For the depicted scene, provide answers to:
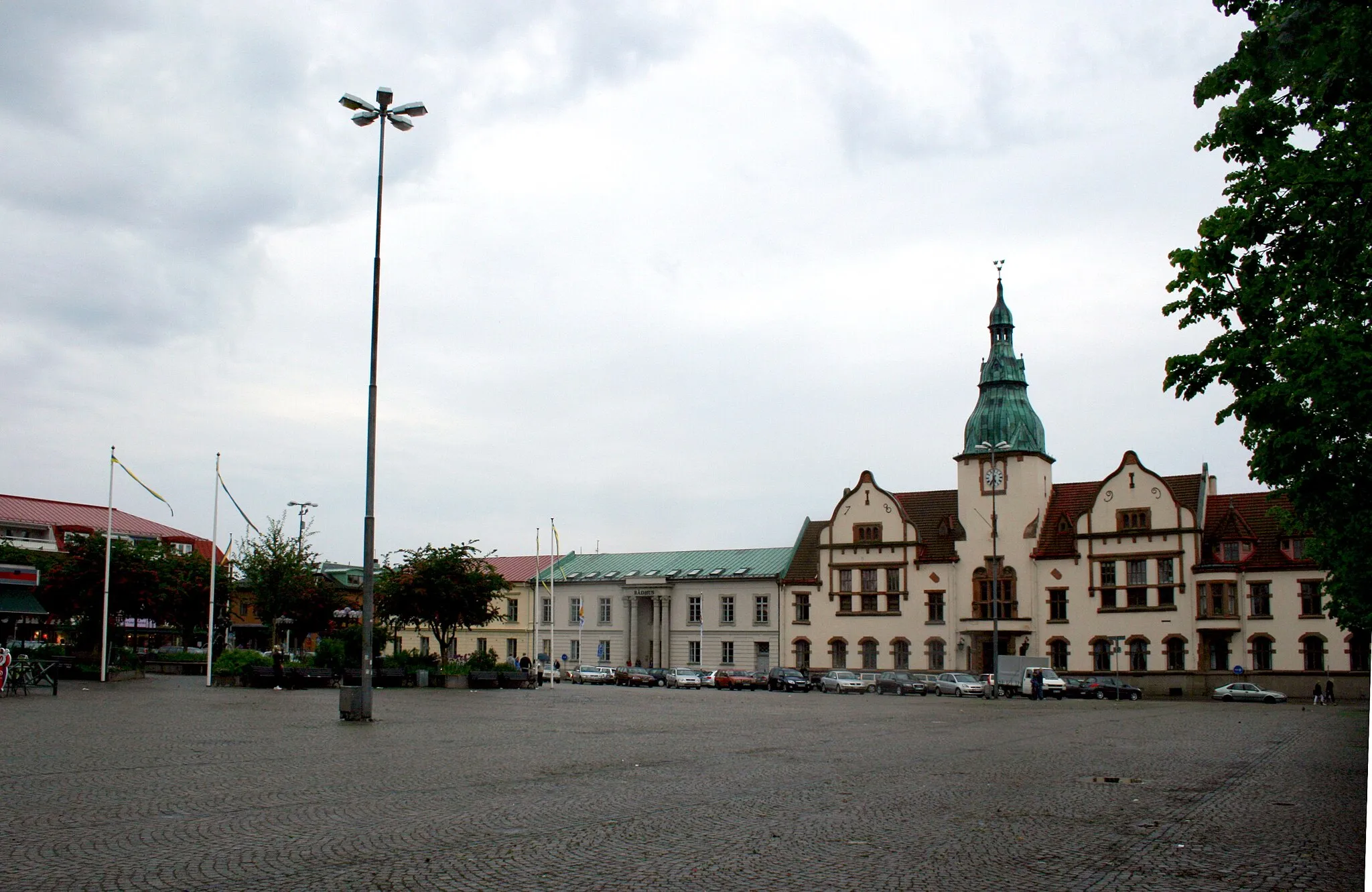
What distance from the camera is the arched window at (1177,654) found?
69250mm

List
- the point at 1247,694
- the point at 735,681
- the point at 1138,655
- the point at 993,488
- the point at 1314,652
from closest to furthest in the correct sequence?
1. the point at 1247,694
2. the point at 1314,652
3. the point at 1138,655
4. the point at 735,681
5. the point at 993,488

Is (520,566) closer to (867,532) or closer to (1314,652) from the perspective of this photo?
(867,532)

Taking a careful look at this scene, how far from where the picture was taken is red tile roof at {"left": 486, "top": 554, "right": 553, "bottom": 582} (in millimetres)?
98812

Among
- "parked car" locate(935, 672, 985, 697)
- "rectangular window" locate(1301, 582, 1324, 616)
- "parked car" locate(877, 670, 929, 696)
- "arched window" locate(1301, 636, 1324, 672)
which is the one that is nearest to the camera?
"parked car" locate(935, 672, 985, 697)

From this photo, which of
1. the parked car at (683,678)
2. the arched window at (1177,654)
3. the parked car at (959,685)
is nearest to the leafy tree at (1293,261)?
the parked car at (959,685)

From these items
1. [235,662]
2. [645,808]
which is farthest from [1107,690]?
[645,808]

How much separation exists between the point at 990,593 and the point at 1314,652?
18.8 meters

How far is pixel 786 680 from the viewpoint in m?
70.2

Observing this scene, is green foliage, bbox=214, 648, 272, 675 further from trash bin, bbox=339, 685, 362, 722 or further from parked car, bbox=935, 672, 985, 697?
parked car, bbox=935, 672, 985, 697

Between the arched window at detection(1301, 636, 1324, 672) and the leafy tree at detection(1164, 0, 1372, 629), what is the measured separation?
48.5m

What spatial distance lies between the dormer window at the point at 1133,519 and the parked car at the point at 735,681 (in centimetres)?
2434

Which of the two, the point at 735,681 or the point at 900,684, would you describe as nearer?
the point at 900,684

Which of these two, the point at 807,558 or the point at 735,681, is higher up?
the point at 807,558

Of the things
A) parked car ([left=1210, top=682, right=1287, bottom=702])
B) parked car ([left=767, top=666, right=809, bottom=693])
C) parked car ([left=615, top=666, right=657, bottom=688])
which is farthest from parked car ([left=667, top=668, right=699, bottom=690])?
parked car ([left=1210, top=682, right=1287, bottom=702])
